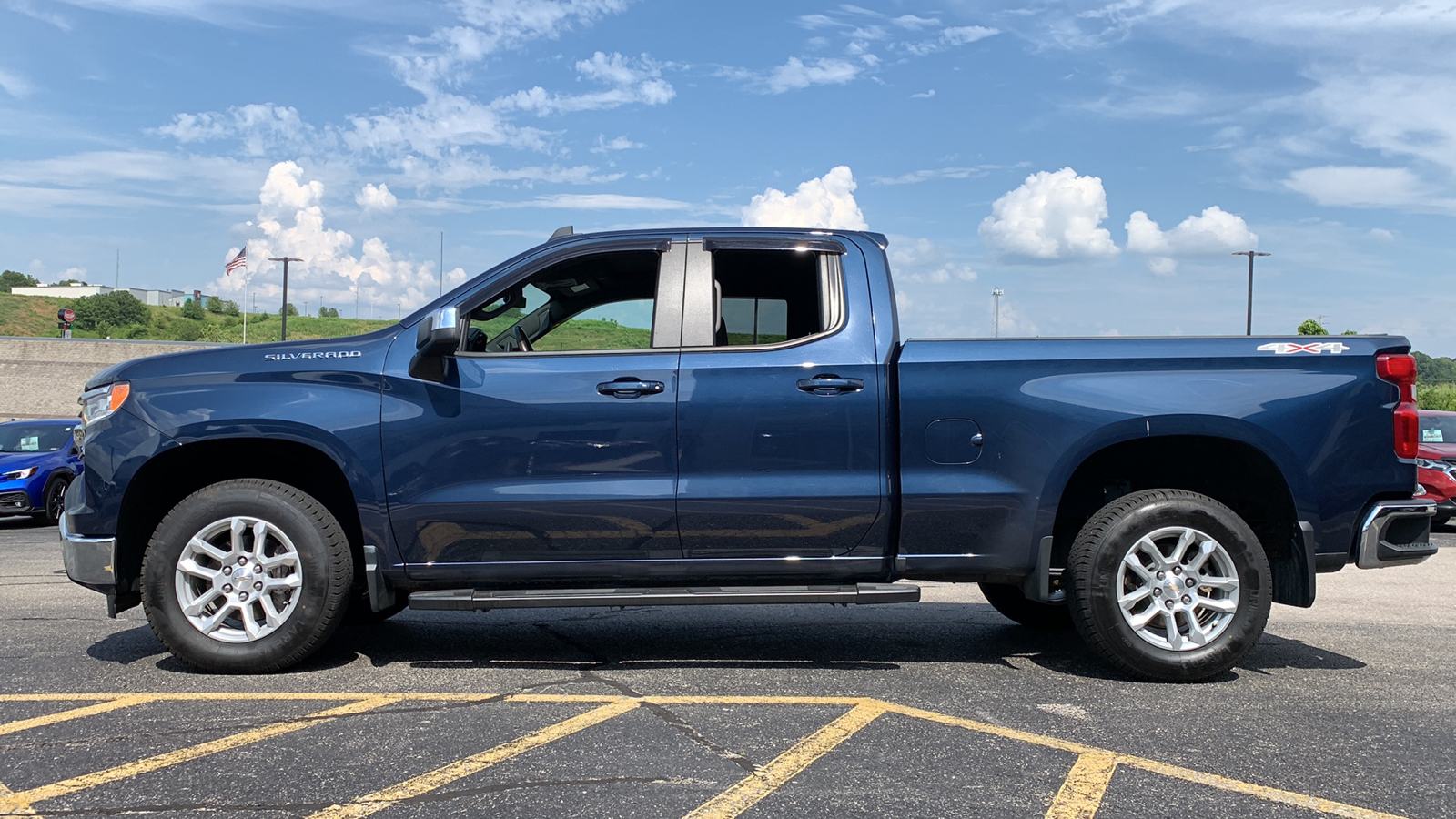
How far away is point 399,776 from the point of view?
3.60m

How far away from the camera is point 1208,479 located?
546 centimetres

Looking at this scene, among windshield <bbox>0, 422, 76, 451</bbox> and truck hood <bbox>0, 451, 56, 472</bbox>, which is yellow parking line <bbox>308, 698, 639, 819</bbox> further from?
windshield <bbox>0, 422, 76, 451</bbox>

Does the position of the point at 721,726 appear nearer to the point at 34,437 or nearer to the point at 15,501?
the point at 15,501

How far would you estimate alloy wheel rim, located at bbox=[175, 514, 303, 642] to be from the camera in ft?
16.3

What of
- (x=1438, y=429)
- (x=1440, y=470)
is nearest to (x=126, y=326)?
(x=1438, y=429)

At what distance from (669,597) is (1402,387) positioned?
3.38 meters

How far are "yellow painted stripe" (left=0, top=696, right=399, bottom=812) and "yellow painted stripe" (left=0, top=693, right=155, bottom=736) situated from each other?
2.43 feet

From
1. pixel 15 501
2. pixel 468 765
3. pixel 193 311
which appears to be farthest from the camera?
pixel 193 311

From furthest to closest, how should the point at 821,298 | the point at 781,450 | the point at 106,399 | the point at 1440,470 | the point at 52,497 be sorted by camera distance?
the point at 52,497 → the point at 1440,470 → the point at 821,298 → the point at 106,399 → the point at 781,450

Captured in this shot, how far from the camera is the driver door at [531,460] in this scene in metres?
4.95

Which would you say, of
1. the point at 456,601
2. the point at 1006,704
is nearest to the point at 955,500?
the point at 1006,704

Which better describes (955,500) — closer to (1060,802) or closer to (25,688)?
(1060,802)

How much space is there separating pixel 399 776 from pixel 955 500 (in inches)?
103

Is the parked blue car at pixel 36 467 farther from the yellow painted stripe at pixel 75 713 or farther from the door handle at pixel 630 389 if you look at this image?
the door handle at pixel 630 389
